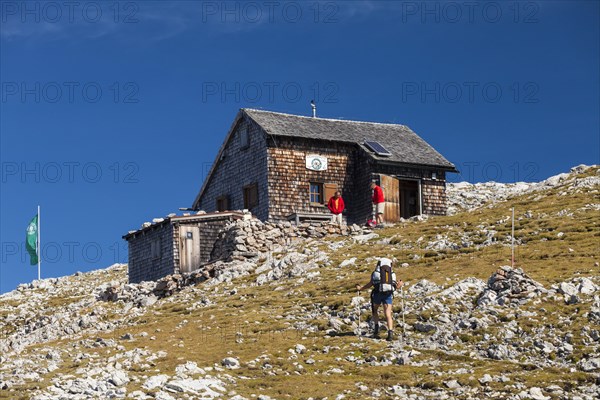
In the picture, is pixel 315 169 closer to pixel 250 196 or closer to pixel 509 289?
pixel 250 196

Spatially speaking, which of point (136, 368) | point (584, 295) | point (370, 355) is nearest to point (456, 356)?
point (370, 355)

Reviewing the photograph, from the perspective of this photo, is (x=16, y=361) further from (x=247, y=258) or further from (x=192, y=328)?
(x=247, y=258)

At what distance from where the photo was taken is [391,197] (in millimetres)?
54531

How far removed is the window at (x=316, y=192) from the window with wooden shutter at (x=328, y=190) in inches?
8.5

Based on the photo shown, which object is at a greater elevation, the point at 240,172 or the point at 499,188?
the point at 240,172

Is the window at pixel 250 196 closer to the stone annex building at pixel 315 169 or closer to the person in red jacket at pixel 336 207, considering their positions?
the stone annex building at pixel 315 169

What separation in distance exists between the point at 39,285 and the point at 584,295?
44.1 meters

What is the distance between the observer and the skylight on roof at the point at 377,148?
54.8 meters

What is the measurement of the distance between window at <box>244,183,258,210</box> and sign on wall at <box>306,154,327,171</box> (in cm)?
314

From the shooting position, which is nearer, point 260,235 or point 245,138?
point 260,235

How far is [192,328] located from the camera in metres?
32.6

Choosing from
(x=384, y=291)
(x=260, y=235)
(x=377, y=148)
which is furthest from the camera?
(x=377, y=148)

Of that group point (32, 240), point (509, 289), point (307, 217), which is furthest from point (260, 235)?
point (32, 240)

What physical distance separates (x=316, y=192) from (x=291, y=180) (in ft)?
5.75
